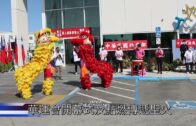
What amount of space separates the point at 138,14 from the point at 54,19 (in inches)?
284

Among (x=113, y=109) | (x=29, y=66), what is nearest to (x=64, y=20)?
(x=29, y=66)

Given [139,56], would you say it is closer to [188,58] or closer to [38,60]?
[188,58]

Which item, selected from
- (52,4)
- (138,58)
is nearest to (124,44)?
(138,58)

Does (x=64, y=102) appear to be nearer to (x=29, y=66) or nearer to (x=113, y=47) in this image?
(x=29, y=66)

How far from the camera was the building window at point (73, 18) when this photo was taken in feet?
102

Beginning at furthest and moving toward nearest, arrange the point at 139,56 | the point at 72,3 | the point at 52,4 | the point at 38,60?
the point at 52,4 < the point at 72,3 < the point at 139,56 < the point at 38,60

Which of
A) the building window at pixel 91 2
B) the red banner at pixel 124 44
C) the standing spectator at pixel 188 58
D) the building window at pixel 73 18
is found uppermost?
the building window at pixel 91 2

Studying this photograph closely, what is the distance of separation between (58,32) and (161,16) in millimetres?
7366

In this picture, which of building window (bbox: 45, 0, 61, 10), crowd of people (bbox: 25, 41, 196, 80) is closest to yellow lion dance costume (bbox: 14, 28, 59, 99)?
crowd of people (bbox: 25, 41, 196, 80)

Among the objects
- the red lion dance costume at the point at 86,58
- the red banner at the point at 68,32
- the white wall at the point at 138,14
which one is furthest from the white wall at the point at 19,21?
the red lion dance costume at the point at 86,58

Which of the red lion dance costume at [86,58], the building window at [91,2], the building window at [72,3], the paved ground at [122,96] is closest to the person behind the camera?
the paved ground at [122,96]

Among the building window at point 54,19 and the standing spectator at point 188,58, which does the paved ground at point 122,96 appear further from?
the building window at point 54,19

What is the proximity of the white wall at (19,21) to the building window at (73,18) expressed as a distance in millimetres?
A: 3446

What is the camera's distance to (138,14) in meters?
28.8
